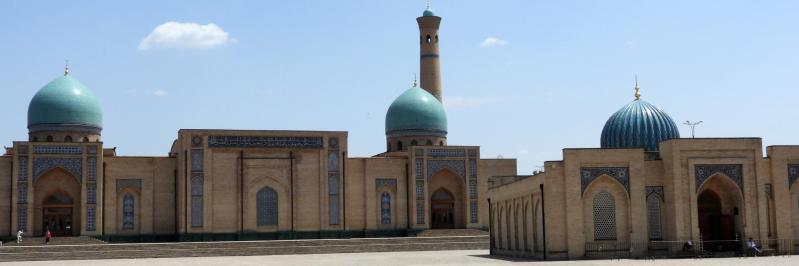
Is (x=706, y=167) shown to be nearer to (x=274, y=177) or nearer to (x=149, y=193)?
(x=274, y=177)

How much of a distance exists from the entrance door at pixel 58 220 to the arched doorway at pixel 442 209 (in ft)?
46.6

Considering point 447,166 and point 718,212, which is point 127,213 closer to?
point 447,166

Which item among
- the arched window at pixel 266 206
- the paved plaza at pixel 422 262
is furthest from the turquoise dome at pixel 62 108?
the paved plaza at pixel 422 262

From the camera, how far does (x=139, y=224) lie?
38844mm

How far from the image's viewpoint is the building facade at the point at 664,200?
2758 cm

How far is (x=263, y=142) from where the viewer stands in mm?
39719

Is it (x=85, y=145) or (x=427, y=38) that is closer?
(x=85, y=145)

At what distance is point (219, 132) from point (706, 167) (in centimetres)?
1873

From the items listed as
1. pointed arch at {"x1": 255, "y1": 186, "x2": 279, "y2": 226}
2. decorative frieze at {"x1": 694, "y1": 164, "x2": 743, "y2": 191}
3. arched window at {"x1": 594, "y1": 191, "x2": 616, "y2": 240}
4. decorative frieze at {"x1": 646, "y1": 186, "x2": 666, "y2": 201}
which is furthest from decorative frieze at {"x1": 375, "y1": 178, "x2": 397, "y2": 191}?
decorative frieze at {"x1": 694, "y1": 164, "x2": 743, "y2": 191}

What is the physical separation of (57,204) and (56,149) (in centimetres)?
211

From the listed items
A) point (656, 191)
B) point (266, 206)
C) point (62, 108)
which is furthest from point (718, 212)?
point (62, 108)

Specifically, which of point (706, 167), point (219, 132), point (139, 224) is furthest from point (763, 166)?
point (139, 224)

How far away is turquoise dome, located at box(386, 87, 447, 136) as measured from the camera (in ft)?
146

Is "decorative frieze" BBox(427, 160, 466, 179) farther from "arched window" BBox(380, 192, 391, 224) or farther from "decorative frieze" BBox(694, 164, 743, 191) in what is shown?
"decorative frieze" BBox(694, 164, 743, 191)
